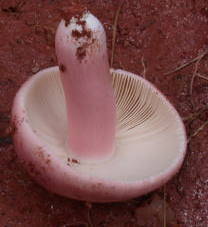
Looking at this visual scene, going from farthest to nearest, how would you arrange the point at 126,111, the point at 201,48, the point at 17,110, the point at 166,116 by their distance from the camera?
the point at 201,48 < the point at 126,111 < the point at 166,116 < the point at 17,110

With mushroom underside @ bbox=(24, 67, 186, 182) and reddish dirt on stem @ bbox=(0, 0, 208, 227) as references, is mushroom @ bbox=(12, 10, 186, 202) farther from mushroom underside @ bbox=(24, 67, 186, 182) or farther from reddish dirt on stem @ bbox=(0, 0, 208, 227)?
reddish dirt on stem @ bbox=(0, 0, 208, 227)

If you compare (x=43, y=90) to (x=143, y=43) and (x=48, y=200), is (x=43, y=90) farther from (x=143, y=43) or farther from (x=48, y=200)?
(x=143, y=43)

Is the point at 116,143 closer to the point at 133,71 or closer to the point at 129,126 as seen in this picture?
the point at 129,126

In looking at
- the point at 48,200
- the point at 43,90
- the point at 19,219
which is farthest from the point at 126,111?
the point at 19,219

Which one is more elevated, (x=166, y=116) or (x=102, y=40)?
(x=102, y=40)

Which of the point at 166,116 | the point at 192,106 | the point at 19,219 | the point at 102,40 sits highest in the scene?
the point at 102,40

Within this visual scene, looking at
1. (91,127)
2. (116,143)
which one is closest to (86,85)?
(91,127)

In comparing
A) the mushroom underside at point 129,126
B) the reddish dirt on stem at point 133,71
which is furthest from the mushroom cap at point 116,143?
the reddish dirt on stem at point 133,71
